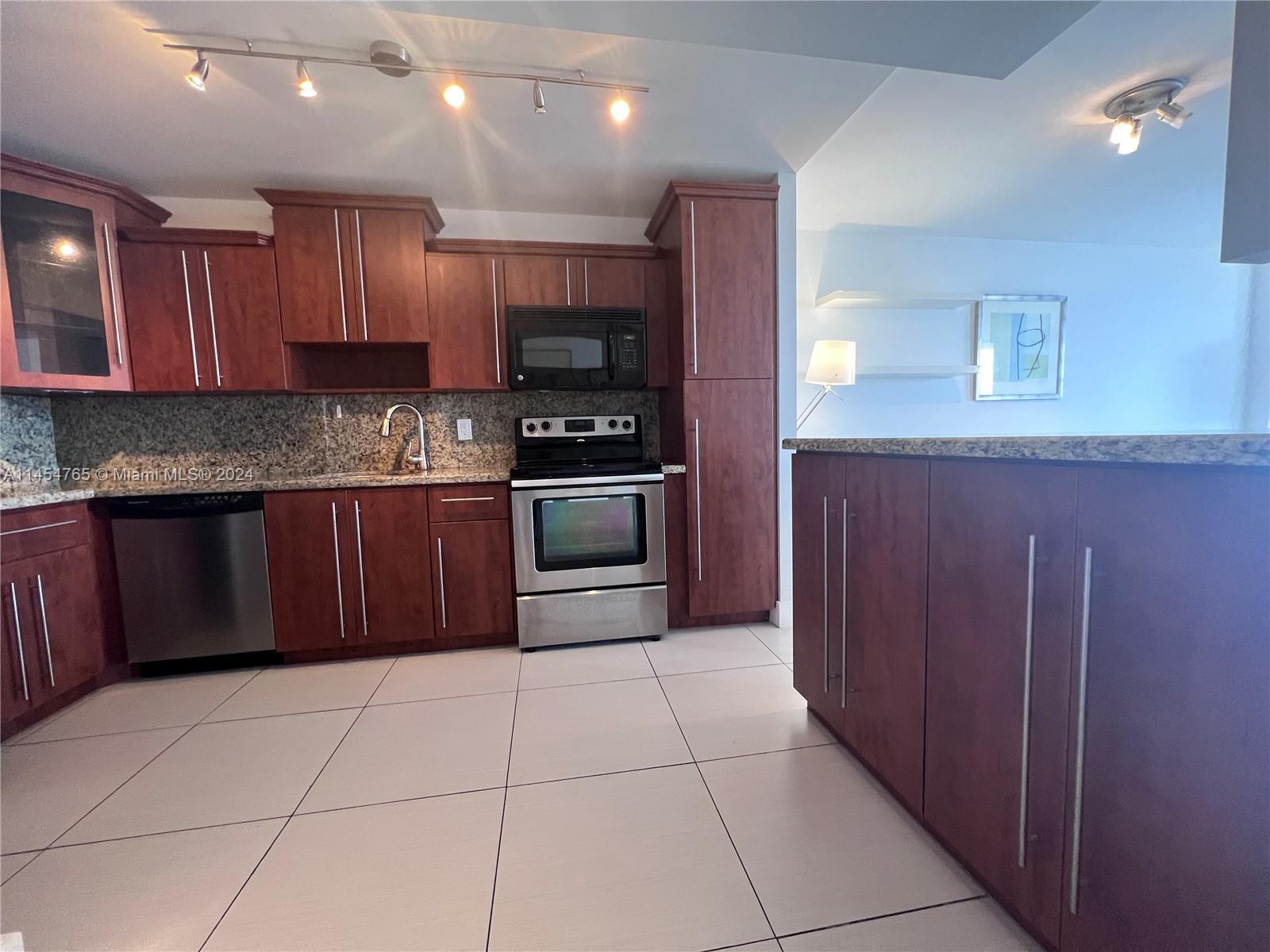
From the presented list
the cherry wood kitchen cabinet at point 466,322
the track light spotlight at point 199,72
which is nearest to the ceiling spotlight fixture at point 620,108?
the cherry wood kitchen cabinet at point 466,322

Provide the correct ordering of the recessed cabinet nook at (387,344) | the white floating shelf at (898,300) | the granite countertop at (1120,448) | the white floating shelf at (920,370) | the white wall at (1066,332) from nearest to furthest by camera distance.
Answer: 1. the granite countertop at (1120,448)
2. the recessed cabinet nook at (387,344)
3. the white floating shelf at (898,300)
4. the white floating shelf at (920,370)
5. the white wall at (1066,332)

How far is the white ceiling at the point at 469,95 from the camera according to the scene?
1.24 metres

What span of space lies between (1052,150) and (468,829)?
3831 mm

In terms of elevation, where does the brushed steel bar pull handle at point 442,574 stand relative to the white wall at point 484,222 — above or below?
below

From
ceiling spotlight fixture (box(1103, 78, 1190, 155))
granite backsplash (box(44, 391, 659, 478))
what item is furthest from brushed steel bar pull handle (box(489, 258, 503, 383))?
ceiling spotlight fixture (box(1103, 78, 1190, 155))

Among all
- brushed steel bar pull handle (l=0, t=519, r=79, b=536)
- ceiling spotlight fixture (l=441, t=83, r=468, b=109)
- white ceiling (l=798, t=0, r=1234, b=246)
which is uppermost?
white ceiling (l=798, t=0, r=1234, b=246)

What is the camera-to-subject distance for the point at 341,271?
2408 mm

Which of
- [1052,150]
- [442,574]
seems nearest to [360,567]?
[442,574]

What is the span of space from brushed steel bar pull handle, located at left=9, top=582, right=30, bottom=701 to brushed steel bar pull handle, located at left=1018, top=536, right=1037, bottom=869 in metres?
3.17

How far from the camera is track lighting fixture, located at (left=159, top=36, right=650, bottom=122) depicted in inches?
60.0

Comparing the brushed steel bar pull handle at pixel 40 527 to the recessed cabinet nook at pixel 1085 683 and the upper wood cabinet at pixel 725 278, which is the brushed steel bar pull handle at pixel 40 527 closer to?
the upper wood cabinet at pixel 725 278

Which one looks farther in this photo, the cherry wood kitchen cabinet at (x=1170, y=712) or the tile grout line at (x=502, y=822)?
the tile grout line at (x=502, y=822)

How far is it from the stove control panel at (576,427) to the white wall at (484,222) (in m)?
1.08

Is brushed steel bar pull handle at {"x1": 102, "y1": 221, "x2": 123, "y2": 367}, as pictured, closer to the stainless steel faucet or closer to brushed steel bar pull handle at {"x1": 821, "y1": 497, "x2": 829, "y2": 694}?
the stainless steel faucet
